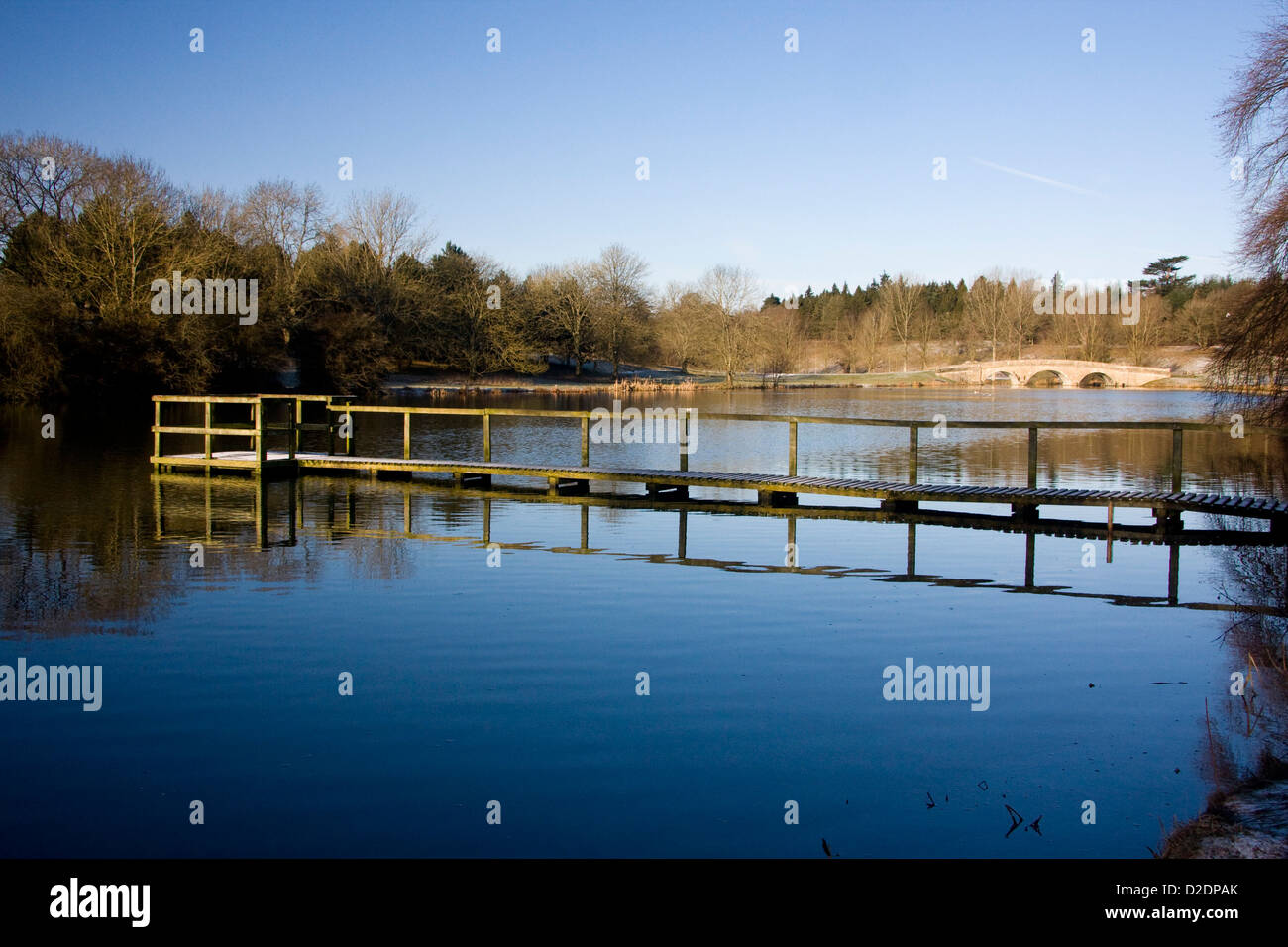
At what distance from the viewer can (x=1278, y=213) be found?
18.4m

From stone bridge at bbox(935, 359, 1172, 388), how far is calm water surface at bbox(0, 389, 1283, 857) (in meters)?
81.8

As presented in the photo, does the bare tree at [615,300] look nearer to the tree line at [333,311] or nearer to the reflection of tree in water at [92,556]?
the tree line at [333,311]

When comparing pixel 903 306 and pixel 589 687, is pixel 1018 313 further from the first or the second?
pixel 589 687

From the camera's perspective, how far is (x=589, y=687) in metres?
7.89

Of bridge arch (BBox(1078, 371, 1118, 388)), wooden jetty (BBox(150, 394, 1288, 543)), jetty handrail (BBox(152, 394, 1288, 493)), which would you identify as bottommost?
wooden jetty (BBox(150, 394, 1288, 543))

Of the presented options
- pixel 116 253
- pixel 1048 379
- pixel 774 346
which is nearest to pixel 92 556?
pixel 116 253

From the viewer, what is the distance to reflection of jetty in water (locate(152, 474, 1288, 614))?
1265 centimetres

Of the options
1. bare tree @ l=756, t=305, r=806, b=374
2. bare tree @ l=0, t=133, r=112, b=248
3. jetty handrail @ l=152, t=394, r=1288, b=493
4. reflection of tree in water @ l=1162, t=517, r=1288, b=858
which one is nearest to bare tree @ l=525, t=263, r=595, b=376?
bare tree @ l=756, t=305, r=806, b=374

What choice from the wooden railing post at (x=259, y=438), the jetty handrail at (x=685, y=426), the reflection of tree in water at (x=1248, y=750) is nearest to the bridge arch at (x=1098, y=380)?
the jetty handrail at (x=685, y=426)

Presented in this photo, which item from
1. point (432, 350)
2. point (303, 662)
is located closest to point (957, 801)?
point (303, 662)

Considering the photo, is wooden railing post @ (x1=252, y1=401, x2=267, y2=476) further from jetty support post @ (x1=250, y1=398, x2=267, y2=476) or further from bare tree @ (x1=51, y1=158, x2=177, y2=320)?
bare tree @ (x1=51, y1=158, x2=177, y2=320)

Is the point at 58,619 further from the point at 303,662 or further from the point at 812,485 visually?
the point at 812,485

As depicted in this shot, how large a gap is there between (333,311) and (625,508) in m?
47.0
